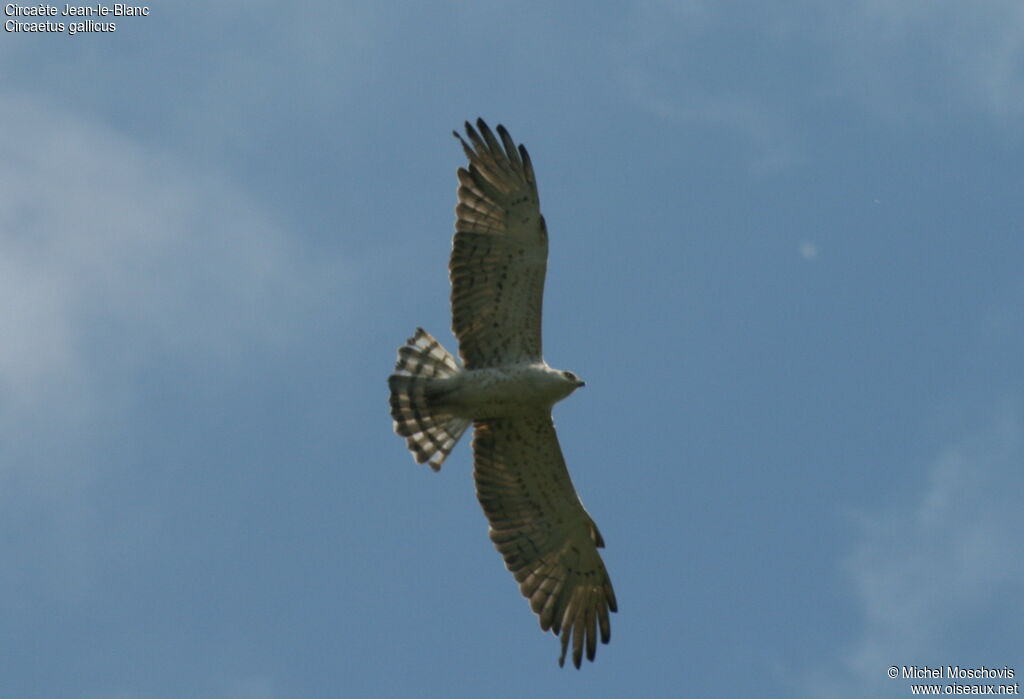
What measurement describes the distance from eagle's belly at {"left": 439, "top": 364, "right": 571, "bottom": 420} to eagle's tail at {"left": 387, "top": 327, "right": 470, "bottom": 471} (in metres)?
0.20

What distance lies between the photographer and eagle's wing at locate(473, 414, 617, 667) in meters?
15.6

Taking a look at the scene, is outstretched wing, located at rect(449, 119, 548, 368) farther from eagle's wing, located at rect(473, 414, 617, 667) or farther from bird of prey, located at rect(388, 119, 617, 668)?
eagle's wing, located at rect(473, 414, 617, 667)

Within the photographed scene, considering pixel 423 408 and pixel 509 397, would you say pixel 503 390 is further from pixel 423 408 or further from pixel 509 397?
pixel 423 408

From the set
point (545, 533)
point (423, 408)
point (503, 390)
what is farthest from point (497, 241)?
point (545, 533)

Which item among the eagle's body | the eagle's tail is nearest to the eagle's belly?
the eagle's body

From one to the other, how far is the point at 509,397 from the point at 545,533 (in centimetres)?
152

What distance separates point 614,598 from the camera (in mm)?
15844

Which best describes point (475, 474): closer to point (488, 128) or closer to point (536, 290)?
point (536, 290)

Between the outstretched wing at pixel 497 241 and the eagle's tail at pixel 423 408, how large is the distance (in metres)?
0.44

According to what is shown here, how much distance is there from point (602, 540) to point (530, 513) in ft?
2.42

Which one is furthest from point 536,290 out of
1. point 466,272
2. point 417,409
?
point 417,409

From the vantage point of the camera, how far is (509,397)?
1516 centimetres

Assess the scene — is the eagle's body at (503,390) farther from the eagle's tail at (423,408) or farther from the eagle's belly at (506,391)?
the eagle's tail at (423,408)

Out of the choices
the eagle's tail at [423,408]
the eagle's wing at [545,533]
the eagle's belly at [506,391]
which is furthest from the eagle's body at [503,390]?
the eagle's wing at [545,533]
